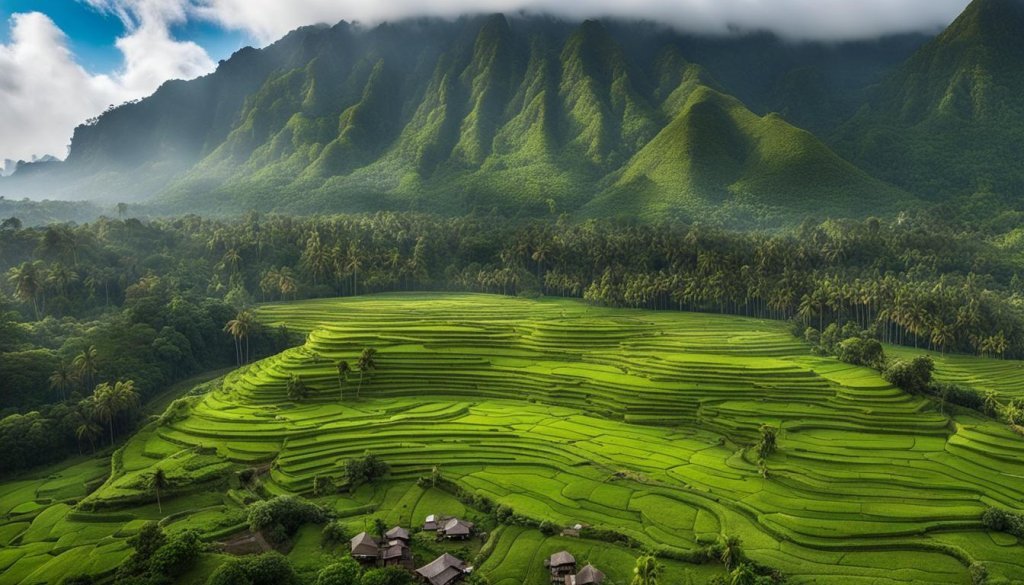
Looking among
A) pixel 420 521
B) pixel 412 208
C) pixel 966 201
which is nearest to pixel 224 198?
pixel 412 208

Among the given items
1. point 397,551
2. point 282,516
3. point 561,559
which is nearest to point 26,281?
point 282,516

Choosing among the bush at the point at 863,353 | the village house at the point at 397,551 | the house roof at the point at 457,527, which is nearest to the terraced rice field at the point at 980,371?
the bush at the point at 863,353

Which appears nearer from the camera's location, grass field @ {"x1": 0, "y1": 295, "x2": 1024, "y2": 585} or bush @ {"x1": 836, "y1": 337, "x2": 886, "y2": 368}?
grass field @ {"x1": 0, "y1": 295, "x2": 1024, "y2": 585}

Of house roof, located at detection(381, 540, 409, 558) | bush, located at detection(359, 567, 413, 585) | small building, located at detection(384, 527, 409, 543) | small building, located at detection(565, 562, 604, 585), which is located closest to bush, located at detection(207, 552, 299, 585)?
bush, located at detection(359, 567, 413, 585)

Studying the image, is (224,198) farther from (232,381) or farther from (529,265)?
(232,381)

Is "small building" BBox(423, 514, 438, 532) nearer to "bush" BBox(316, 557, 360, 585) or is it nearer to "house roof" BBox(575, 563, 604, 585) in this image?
"bush" BBox(316, 557, 360, 585)
